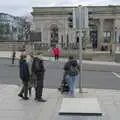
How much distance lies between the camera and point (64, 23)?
87.8 m

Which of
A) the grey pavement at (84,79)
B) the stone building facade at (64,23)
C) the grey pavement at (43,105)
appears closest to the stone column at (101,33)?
the stone building facade at (64,23)

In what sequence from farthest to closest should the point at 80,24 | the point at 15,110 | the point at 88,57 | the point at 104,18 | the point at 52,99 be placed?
the point at 104,18 < the point at 88,57 < the point at 80,24 < the point at 52,99 < the point at 15,110

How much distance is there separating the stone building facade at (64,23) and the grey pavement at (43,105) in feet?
227

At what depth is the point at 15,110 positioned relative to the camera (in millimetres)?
12531

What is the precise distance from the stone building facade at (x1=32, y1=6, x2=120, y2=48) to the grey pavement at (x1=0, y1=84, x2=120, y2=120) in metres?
69.3

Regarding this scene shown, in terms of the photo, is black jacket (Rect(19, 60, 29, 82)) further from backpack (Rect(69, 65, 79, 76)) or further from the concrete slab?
the concrete slab

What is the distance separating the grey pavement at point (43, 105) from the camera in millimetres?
11500

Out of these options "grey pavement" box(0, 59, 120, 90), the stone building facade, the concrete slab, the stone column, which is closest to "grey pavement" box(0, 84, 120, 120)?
"grey pavement" box(0, 59, 120, 90)

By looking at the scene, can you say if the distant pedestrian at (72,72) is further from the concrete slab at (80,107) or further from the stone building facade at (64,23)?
the stone building facade at (64,23)

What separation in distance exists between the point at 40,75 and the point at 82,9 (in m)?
3.42

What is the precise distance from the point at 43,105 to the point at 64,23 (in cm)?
7470

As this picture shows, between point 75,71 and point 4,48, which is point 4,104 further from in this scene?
point 4,48

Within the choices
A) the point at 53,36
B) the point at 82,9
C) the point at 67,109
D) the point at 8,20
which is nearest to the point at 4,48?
the point at 53,36

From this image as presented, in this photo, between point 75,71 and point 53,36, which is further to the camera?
point 53,36
